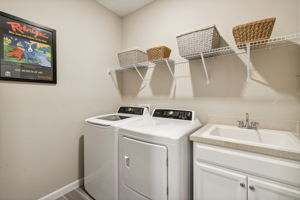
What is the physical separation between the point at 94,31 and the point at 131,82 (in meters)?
0.96

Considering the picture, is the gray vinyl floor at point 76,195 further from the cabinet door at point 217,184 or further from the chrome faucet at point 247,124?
the chrome faucet at point 247,124

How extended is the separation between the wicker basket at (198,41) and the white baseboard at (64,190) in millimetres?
2184

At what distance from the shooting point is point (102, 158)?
1501mm

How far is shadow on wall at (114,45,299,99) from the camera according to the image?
1.25m

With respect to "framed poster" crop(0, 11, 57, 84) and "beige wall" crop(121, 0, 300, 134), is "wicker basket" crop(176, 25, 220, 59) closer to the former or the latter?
"beige wall" crop(121, 0, 300, 134)

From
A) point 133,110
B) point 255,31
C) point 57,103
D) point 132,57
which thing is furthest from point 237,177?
point 57,103

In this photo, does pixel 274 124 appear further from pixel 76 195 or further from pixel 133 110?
pixel 76 195

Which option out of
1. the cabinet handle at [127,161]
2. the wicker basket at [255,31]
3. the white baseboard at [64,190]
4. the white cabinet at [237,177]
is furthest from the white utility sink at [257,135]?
the white baseboard at [64,190]

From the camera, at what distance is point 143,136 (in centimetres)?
120

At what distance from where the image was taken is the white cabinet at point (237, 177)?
839 millimetres

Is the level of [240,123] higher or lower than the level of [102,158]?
higher

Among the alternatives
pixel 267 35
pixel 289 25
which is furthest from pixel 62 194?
pixel 289 25

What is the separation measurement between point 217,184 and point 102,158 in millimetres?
1148

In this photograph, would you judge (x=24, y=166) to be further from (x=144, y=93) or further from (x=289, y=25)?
(x=289, y=25)
